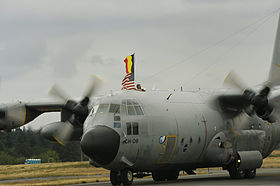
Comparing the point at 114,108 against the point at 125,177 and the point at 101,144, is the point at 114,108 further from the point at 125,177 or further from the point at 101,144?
the point at 125,177

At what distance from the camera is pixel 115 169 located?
1931 centimetres

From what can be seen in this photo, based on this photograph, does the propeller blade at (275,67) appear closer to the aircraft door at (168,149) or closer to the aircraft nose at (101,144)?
the aircraft door at (168,149)

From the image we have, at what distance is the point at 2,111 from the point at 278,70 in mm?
14718

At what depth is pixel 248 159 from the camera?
23359mm

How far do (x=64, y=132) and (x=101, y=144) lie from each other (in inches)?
261

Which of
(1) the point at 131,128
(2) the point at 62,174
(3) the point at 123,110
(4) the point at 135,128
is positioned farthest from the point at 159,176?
(2) the point at 62,174

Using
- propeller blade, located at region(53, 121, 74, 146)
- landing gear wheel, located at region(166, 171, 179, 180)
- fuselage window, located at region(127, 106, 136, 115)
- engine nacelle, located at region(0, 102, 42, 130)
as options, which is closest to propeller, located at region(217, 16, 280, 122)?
landing gear wheel, located at region(166, 171, 179, 180)

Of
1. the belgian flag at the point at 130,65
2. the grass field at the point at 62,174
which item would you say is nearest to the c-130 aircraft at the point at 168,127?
the grass field at the point at 62,174

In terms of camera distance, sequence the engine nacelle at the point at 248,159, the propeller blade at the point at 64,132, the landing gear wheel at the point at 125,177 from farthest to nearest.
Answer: the propeller blade at the point at 64,132
the engine nacelle at the point at 248,159
the landing gear wheel at the point at 125,177

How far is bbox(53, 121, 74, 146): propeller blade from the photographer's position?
2419cm

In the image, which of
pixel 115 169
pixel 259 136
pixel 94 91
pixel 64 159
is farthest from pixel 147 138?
pixel 64 159

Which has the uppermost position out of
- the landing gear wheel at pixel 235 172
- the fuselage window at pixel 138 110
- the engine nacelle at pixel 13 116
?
the fuselage window at pixel 138 110

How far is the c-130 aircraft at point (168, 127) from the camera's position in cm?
1919

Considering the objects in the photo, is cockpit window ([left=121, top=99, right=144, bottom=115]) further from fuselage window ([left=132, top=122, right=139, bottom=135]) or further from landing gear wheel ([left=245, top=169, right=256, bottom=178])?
landing gear wheel ([left=245, top=169, right=256, bottom=178])
